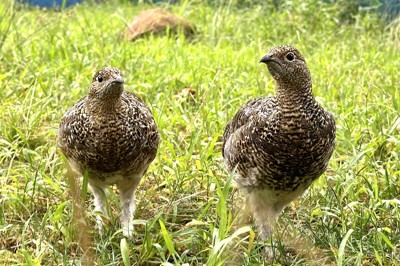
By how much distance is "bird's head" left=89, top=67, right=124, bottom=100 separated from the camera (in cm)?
412

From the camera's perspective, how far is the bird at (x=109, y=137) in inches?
161

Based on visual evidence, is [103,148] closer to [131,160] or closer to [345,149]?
[131,160]

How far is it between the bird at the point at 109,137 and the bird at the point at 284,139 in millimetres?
535

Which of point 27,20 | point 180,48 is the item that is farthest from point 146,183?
point 27,20

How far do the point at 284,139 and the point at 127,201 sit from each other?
115 cm

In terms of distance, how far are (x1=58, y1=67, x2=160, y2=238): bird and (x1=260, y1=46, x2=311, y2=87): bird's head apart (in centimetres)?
83

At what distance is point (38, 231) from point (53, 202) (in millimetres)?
462

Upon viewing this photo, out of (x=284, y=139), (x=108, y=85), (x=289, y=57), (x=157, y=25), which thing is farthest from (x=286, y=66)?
(x=157, y=25)

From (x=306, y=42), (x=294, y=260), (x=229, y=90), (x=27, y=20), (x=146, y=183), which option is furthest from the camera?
(x=27, y=20)

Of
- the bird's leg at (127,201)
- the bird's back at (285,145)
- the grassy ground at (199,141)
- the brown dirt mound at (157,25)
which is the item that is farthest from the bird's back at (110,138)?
the brown dirt mound at (157,25)

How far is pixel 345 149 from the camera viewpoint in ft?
17.1

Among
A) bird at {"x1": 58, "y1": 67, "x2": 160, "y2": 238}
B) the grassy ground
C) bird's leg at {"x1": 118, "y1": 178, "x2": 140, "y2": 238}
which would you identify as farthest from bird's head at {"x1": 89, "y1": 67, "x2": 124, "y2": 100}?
the grassy ground

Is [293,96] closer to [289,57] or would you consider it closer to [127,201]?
[289,57]

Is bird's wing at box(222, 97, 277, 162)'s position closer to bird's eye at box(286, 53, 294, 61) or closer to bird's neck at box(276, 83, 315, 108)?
bird's neck at box(276, 83, 315, 108)
